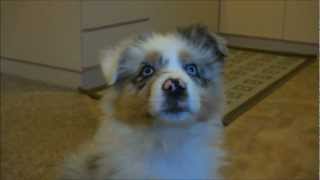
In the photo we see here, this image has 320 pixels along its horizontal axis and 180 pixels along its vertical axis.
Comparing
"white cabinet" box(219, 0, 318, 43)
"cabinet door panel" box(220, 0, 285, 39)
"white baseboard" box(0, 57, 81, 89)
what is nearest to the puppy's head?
"white baseboard" box(0, 57, 81, 89)

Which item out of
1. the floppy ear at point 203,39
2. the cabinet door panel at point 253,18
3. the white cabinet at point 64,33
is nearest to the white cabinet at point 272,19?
the cabinet door panel at point 253,18

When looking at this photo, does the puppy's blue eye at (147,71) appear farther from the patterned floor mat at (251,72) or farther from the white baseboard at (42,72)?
Answer: the white baseboard at (42,72)

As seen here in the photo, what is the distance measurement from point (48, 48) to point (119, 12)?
1.41 ft

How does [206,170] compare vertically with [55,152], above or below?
above

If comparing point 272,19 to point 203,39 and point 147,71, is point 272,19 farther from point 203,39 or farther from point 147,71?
point 147,71

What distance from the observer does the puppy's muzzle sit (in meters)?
1.18

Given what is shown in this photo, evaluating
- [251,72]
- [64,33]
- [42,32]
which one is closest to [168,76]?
[64,33]

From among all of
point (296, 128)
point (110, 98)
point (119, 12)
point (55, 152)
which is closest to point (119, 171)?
point (110, 98)

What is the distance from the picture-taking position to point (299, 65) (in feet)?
11.5

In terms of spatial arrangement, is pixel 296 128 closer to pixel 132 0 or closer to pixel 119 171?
pixel 132 0

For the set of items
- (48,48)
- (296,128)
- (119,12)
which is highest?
(119,12)

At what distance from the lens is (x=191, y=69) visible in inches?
50.2

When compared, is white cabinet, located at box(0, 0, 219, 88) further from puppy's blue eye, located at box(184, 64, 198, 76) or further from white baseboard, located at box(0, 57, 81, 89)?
puppy's blue eye, located at box(184, 64, 198, 76)

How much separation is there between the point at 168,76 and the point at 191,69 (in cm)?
10
